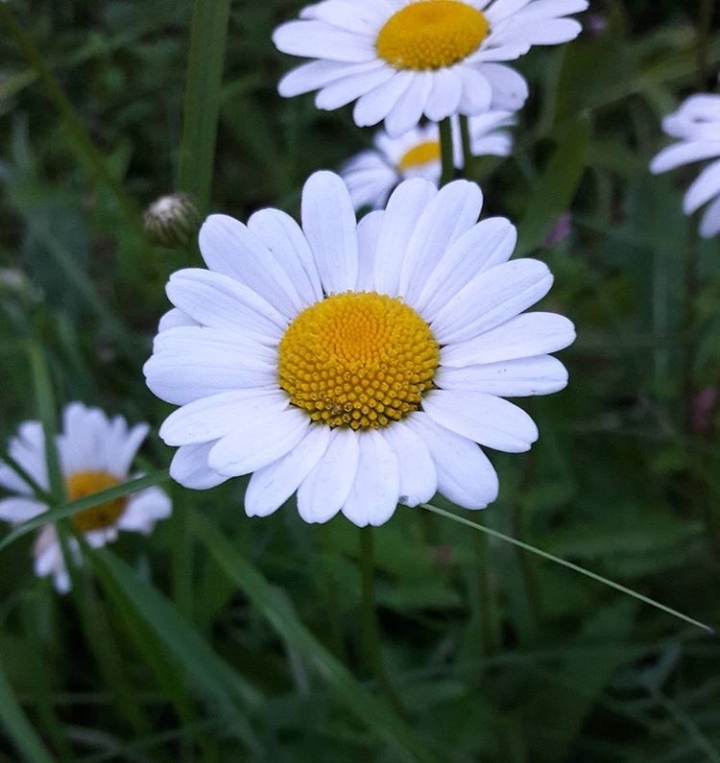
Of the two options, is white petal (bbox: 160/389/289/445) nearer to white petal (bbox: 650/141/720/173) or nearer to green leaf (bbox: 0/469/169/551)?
green leaf (bbox: 0/469/169/551)

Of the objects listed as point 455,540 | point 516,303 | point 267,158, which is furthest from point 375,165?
point 516,303

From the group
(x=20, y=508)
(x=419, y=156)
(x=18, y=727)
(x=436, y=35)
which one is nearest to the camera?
(x=18, y=727)

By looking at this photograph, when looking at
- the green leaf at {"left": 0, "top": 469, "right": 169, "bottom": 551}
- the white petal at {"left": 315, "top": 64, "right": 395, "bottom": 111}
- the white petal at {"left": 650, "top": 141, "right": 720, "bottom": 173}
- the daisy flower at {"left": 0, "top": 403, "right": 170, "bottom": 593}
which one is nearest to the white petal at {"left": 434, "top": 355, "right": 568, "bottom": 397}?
the green leaf at {"left": 0, "top": 469, "right": 169, "bottom": 551}

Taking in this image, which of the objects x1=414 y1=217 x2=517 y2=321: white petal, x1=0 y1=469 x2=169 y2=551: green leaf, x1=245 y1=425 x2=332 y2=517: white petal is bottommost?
x1=245 y1=425 x2=332 y2=517: white petal

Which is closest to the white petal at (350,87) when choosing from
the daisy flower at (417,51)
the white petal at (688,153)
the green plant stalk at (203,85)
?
the daisy flower at (417,51)

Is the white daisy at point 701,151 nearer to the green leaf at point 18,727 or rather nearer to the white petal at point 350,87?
the white petal at point 350,87

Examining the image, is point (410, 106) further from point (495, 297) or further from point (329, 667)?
point (329, 667)

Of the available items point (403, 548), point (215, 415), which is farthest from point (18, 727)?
point (403, 548)

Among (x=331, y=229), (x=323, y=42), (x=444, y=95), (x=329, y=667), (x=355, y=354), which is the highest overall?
(x=323, y=42)
